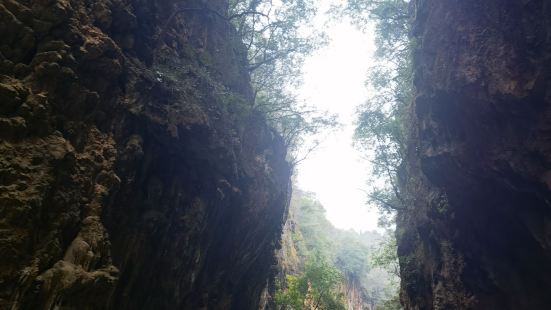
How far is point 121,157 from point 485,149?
1046cm

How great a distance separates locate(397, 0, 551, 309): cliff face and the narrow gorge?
1.8 inches

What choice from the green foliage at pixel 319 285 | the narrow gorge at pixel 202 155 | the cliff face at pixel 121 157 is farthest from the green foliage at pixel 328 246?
the cliff face at pixel 121 157

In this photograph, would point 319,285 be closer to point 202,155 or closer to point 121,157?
point 202,155

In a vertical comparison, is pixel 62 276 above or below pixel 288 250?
below

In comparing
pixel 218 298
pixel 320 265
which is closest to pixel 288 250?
pixel 320 265

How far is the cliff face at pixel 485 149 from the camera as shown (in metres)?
9.39

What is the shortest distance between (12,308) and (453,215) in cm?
1290

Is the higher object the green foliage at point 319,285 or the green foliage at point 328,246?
the green foliage at point 328,246

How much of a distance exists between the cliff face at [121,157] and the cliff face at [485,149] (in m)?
7.97

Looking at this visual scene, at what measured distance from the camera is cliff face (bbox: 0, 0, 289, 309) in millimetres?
6465

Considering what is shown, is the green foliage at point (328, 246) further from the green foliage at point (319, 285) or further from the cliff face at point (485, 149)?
the cliff face at point (485, 149)

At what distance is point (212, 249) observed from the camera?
15.5m

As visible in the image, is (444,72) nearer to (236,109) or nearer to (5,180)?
(236,109)

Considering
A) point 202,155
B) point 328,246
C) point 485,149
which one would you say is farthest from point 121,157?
point 328,246
